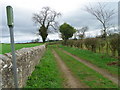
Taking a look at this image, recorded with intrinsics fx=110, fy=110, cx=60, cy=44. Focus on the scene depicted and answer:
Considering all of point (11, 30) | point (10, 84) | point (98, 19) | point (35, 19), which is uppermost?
point (35, 19)

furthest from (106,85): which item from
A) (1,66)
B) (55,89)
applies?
(1,66)

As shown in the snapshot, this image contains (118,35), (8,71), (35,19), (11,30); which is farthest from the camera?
(35,19)

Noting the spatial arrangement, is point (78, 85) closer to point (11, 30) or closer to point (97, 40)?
point (11, 30)

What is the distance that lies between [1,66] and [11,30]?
0.92 m

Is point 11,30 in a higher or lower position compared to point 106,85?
higher

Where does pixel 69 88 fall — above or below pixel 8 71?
below

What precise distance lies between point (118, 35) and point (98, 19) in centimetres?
772

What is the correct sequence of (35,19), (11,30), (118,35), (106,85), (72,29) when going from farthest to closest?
(72,29) < (35,19) < (118,35) < (106,85) < (11,30)

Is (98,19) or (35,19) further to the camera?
(35,19)

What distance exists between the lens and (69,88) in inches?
186

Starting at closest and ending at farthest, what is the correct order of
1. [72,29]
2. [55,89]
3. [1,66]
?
[1,66] < [55,89] < [72,29]

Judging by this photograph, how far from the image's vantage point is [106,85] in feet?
16.1

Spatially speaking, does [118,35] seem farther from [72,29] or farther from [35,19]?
[72,29]

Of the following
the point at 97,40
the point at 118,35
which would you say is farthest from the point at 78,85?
the point at 97,40
